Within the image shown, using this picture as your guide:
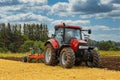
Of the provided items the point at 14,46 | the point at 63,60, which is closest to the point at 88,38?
the point at 63,60

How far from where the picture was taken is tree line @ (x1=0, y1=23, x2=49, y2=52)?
360 feet

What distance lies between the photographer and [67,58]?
1964 centimetres

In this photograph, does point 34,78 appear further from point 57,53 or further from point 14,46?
point 14,46

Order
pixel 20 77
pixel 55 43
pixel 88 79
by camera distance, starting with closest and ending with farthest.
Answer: pixel 88 79 < pixel 20 77 < pixel 55 43

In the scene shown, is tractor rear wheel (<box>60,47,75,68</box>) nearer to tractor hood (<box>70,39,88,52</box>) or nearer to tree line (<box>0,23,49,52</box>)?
tractor hood (<box>70,39,88,52</box>)

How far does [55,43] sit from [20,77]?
7000mm

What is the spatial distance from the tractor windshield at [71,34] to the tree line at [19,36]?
249 ft

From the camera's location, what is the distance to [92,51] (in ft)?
68.0

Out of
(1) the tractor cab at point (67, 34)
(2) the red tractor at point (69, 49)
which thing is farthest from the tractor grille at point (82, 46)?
(1) the tractor cab at point (67, 34)

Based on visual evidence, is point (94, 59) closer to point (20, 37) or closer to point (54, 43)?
point (54, 43)

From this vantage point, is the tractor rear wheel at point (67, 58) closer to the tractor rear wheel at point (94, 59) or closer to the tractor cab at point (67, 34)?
the tractor cab at point (67, 34)

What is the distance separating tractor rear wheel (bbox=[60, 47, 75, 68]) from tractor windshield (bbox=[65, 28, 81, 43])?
109 centimetres

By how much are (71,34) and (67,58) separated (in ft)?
7.67

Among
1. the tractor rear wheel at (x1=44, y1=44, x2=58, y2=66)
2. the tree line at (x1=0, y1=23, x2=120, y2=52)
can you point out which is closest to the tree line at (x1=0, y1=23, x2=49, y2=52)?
the tree line at (x1=0, y1=23, x2=120, y2=52)
